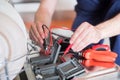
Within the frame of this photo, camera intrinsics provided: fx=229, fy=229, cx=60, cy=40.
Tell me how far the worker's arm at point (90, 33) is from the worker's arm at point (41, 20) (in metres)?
0.12

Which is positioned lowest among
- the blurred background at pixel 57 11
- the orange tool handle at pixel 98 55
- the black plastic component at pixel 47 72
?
the black plastic component at pixel 47 72

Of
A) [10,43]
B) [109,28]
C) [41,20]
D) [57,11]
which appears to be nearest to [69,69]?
[10,43]

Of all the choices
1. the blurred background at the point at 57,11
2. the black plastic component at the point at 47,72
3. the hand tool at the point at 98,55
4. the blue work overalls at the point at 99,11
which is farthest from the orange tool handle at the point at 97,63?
A: the blurred background at the point at 57,11

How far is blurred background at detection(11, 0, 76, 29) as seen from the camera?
2.21 meters

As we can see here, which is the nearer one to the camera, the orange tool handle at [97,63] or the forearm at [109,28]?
the orange tool handle at [97,63]

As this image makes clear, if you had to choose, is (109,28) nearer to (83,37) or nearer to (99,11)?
(83,37)

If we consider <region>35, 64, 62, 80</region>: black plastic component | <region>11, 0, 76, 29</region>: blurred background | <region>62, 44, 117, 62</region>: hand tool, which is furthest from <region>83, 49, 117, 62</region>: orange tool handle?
<region>11, 0, 76, 29</region>: blurred background

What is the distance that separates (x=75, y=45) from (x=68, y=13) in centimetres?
173

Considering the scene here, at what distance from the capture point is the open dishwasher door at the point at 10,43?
0.55m

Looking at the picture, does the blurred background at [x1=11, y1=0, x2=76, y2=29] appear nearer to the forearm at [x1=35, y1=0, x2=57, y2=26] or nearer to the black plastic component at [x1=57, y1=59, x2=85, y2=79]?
the forearm at [x1=35, y1=0, x2=57, y2=26]

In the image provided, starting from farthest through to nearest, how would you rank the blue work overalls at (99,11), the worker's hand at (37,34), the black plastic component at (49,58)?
the blue work overalls at (99,11), the worker's hand at (37,34), the black plastic component at (49,58)

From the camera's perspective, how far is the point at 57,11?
7.89 ft

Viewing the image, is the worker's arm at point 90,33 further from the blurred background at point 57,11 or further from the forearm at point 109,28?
the blurred background at point 57,11

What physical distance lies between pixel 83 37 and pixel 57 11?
5.48ft
